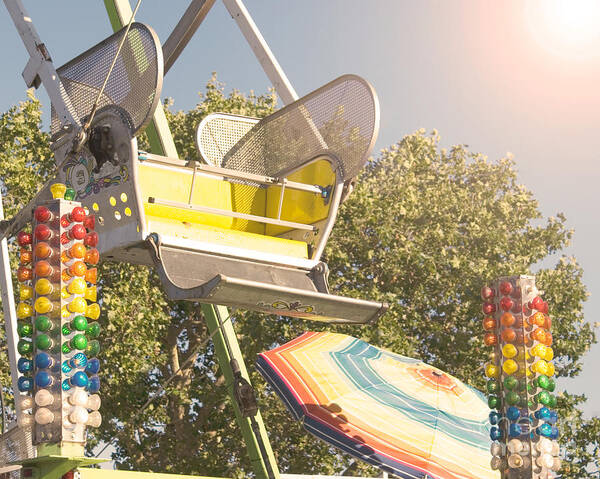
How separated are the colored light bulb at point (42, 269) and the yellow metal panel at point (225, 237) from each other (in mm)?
1679

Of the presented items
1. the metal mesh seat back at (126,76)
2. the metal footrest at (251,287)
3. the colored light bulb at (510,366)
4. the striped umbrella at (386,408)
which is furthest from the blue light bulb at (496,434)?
the metal mesh seat back at (126,76)

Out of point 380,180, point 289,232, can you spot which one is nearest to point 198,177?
point 289,232

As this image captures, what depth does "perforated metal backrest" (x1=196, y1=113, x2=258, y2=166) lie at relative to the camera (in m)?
10.7

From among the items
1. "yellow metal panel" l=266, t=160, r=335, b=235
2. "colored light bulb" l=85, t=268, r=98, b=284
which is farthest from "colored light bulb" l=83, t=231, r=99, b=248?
"yellow metal panel" l=266, t=160, r=335, b=235

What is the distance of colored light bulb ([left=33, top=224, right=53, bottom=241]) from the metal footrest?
4.63 feet

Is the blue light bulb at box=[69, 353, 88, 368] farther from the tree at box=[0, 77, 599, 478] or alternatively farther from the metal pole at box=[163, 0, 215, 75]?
the tree at box=[0, 77, 599, 478]

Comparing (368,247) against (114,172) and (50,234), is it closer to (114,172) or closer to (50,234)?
(114,172)

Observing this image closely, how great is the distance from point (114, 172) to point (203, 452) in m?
11.7

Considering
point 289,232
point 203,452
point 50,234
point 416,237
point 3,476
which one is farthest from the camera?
point 416,237

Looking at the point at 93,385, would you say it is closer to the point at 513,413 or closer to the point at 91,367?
the point at 91,367

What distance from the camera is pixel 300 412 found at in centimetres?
1038

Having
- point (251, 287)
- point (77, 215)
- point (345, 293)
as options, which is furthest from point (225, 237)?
point (345, 293)

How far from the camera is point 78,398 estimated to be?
666 centimetres

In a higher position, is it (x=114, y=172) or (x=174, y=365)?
(x=174, y=365)
